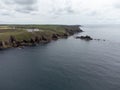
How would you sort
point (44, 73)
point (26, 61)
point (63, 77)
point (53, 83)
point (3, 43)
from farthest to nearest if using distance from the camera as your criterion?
point (3, 43)
point (26, 61)
point (44, 73)
point (63, 77)
point (53, 83)

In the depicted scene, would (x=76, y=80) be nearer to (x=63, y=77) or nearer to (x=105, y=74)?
(x=63, y=77)

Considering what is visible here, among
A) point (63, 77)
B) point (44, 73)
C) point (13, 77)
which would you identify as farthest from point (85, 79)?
point (13, 77)

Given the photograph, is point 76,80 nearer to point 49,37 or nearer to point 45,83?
point 45,83

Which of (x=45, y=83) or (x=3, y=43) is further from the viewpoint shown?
(x=3, y=43)

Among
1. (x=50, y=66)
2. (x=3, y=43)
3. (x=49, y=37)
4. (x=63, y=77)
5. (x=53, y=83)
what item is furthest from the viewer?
(x=49, y=37)

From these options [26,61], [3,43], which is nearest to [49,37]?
[3,43]

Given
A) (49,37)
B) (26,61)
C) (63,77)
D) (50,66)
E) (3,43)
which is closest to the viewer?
(63,77)

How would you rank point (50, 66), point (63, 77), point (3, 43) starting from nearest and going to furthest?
point (63, 77)
point (50, 66)
point (3, 43)

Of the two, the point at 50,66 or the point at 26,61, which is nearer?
the point at 50,66
